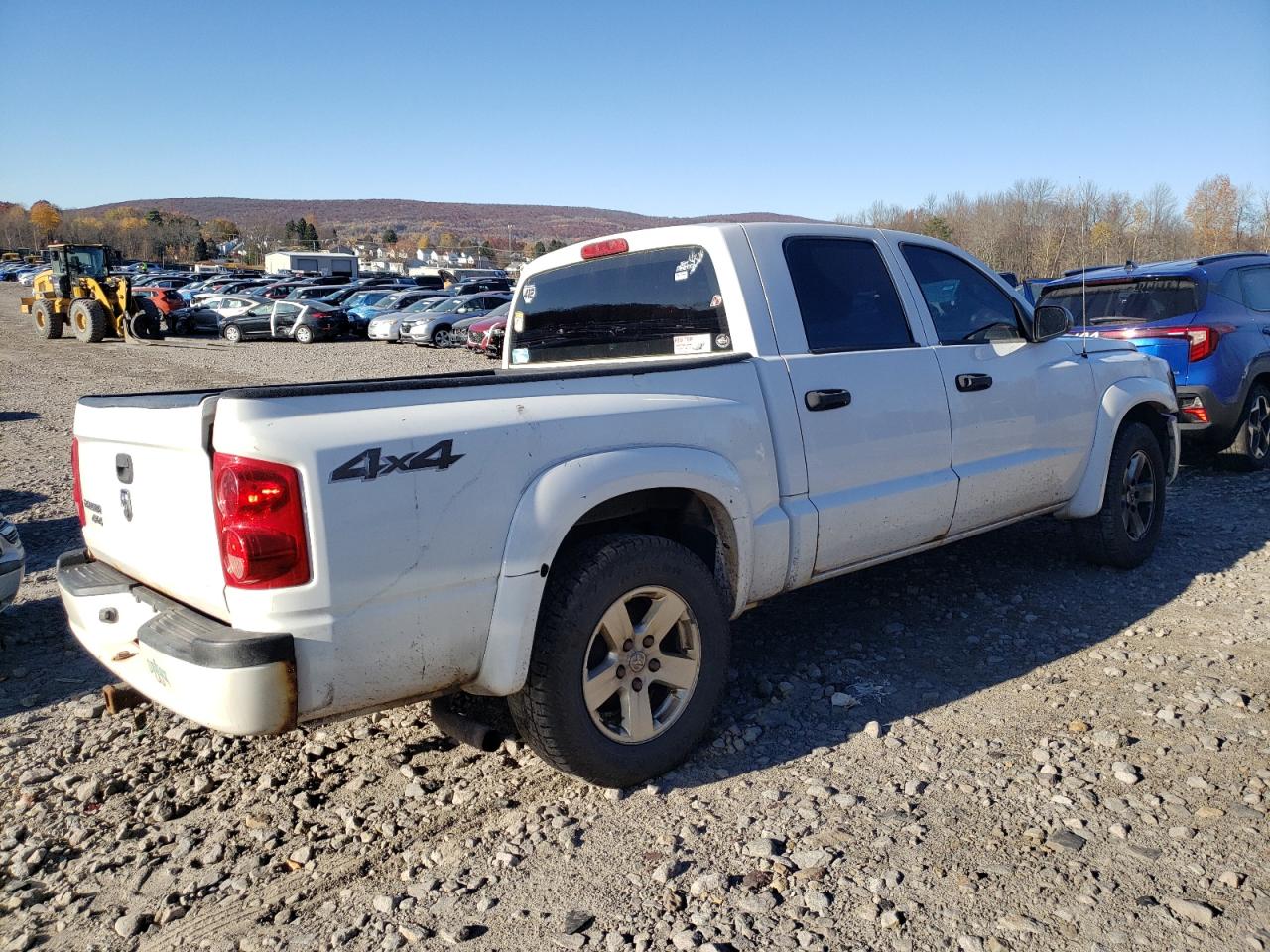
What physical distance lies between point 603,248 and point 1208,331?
18.9 ft

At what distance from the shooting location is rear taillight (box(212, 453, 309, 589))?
8.38 feet

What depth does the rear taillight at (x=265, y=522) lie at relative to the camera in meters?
2.55

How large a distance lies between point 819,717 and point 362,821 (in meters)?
1.77

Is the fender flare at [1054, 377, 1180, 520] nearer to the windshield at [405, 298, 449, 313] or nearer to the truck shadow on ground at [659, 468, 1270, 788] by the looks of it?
the truck shadow on ground at [659, 468, 1270, 788]

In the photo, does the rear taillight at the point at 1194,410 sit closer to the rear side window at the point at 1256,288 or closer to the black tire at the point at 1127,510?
the rear side window at the point at 1256,288

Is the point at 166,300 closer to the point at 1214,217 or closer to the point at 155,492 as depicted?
the point at 155,492

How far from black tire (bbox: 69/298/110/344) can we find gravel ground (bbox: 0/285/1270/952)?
26.4 metres

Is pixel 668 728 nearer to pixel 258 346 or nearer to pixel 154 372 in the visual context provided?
pixel 154 372

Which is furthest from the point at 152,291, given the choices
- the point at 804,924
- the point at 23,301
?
the point at 804,924

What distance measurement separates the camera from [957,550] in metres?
6.06

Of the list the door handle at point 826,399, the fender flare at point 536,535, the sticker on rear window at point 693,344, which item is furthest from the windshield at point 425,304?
the fender flare at point 536,535

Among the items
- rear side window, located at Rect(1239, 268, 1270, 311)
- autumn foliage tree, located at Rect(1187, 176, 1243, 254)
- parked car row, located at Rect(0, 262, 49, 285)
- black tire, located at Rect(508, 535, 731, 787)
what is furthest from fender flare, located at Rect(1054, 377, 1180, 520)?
parked car row, located at Rect(0, 262, 49, 285)

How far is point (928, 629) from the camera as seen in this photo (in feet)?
15.7

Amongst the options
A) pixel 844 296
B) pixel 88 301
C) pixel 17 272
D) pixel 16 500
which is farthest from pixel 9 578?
pixel 17 272
